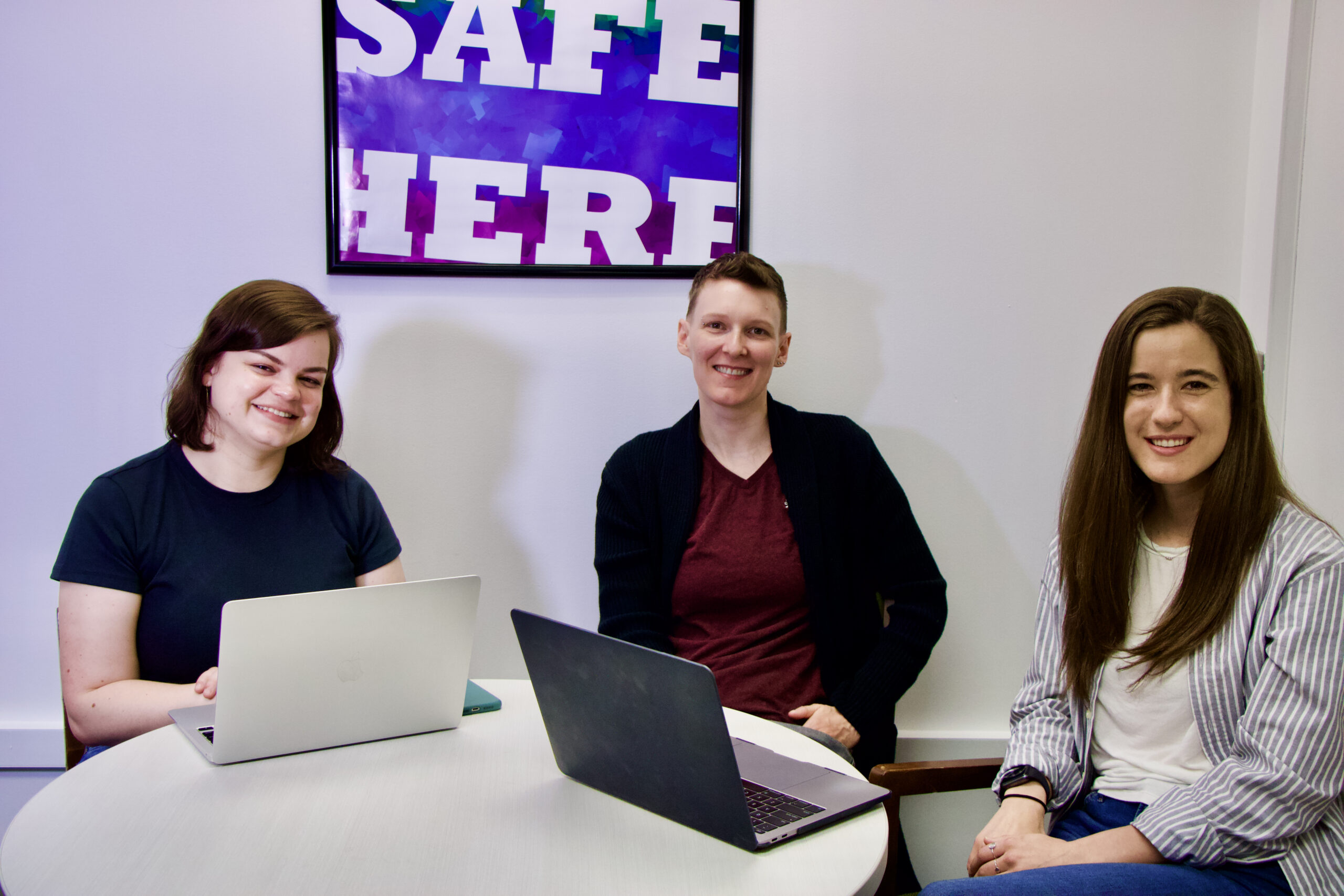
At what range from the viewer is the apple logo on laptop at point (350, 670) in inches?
47.3

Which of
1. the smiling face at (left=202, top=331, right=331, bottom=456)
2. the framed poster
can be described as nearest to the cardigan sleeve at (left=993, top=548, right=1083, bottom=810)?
the framed poster

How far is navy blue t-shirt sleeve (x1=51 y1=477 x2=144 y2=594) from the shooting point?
151 centimetres

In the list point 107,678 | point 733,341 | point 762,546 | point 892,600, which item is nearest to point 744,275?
point 733,341

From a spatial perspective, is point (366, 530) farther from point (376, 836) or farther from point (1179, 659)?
point (1179, 659)

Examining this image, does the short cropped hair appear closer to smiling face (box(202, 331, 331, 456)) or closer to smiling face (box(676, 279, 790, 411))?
smiling face (box(676, 279, 790, 411))

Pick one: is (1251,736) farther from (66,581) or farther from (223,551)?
(66,581)

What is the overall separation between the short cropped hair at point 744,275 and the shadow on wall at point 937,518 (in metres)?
0.24

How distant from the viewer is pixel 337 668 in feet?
3.92

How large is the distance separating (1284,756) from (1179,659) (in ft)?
0.59

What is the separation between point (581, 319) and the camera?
215 cm

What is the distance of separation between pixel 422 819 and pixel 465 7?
5.72 ft

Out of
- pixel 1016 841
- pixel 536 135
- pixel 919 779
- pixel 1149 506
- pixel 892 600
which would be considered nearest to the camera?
pixel 1016 841

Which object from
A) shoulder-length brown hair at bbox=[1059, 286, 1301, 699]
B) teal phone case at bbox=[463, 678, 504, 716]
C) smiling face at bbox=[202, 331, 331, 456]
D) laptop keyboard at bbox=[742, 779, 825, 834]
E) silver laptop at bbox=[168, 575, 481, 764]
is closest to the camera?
laptop keyboard at bbox=[742, 779, 825, 834]

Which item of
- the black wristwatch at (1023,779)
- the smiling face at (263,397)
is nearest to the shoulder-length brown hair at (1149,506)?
the black wristwatch at (1023,779)
